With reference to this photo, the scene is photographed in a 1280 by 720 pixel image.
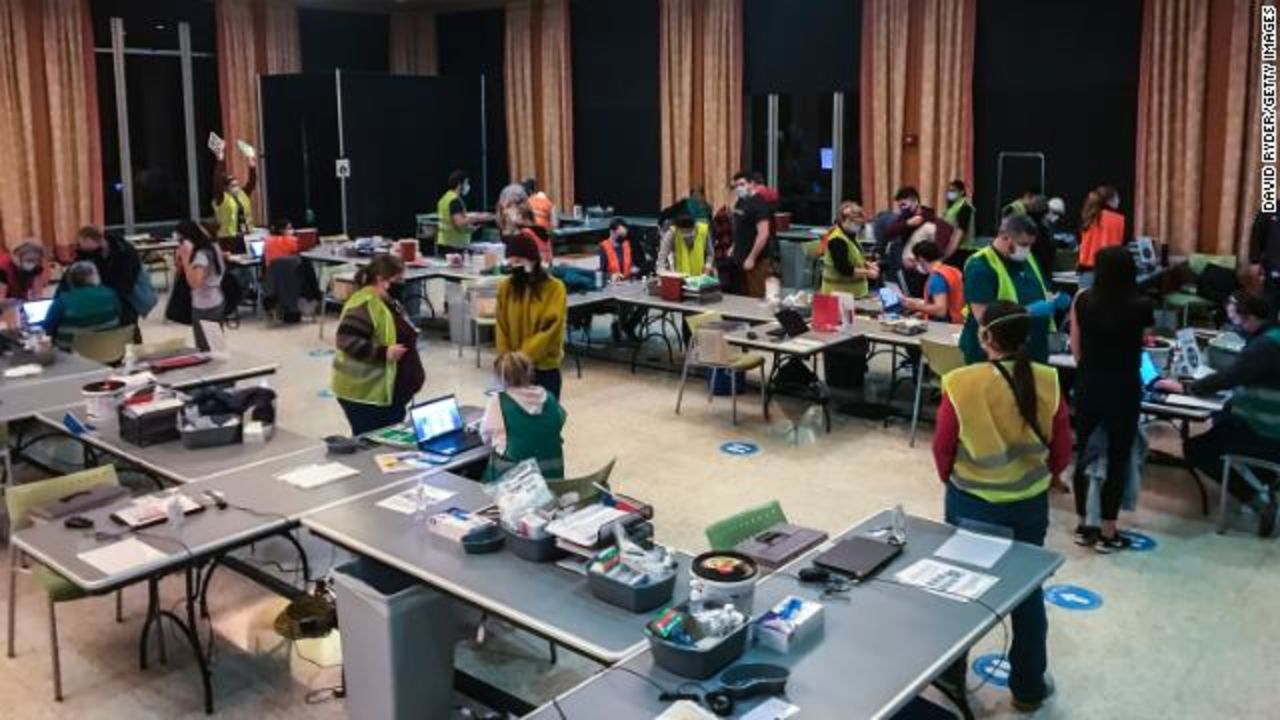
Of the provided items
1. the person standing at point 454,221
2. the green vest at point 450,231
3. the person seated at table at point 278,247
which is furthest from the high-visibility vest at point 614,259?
the person seated at table at point 278,247

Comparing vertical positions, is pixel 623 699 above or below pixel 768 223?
below

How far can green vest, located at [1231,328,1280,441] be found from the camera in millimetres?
5723

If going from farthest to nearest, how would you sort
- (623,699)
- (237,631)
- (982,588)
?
(237,631) → (982,588) → (623,699)

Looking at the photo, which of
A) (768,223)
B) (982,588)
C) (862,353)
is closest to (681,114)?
(768,223)

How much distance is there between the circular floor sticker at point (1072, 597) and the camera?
17.1ft

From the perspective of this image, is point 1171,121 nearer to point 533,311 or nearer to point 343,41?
point 533,311

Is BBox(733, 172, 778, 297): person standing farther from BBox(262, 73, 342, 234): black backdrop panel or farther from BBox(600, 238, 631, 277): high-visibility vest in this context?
BBox(262, 73, 342, 234): black backdrop panel

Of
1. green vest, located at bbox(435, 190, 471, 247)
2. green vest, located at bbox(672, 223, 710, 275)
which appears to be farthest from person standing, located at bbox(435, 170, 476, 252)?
green vest, located at bbox(672, 223, 710, 275)

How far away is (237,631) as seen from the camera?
508 centimetres

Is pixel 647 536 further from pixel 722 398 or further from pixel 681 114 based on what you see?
pixel 681 114

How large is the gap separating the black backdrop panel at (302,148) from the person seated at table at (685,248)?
734cm

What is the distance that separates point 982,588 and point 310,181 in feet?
45.7

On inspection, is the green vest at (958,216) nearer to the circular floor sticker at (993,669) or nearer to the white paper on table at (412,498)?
the circular floor sticker at (993,669)

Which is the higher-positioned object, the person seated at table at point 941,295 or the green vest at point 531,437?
the person seated at table at point 941,295
